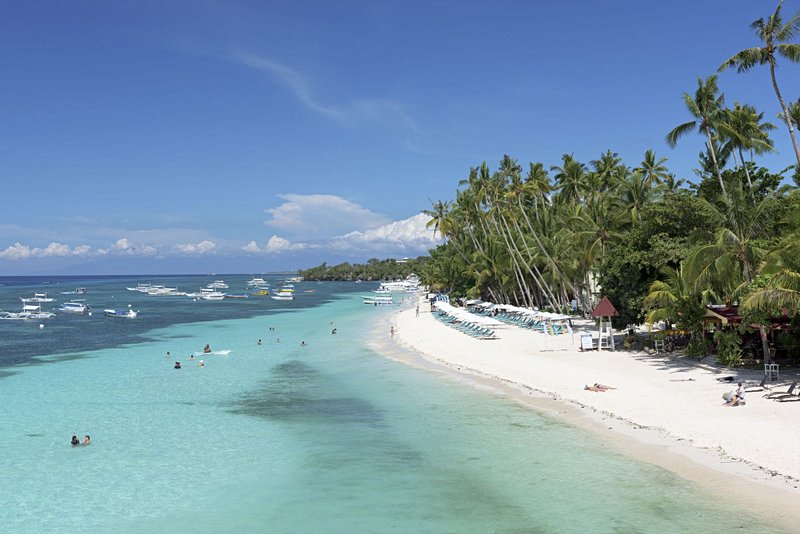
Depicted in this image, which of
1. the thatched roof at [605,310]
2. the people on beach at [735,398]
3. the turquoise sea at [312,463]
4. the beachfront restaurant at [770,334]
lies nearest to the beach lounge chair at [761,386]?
the people on beach at [735,398]

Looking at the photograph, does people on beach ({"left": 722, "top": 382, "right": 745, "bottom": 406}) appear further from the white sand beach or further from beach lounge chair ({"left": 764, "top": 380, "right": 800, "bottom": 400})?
beach lounge chair ({"left": 764, "top": 380, "right": 800, "bottom": 400})

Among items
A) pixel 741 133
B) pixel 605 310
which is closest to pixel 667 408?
pixel 605 310

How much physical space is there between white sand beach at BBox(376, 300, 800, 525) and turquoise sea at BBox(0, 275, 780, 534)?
0.85 m

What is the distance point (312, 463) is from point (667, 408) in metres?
11.7

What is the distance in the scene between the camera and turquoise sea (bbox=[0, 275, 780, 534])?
12.6 m

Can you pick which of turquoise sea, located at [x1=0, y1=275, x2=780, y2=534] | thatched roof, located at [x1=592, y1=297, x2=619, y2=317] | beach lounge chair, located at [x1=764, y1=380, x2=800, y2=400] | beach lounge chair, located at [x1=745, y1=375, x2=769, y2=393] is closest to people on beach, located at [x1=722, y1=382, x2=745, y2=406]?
beach lounge chair, located at [x1=764, y1=380, x2=800, y2=400]

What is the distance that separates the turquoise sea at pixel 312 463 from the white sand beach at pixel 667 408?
0.85m

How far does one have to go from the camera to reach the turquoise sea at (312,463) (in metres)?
12.6

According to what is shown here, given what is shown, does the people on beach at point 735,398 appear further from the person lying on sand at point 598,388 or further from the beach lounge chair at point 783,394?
the person lying on sand at point 598,388

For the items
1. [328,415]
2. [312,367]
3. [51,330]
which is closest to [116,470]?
[328,415]

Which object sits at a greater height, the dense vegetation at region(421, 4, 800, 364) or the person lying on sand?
the dense vegetation at region(421, 4, 800, 364)

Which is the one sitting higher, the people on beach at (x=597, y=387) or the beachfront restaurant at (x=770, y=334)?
the beachfront restaurant at (x=770, y=334)

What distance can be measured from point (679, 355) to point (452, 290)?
57.0m

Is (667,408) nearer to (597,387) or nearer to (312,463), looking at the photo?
(597,387)
